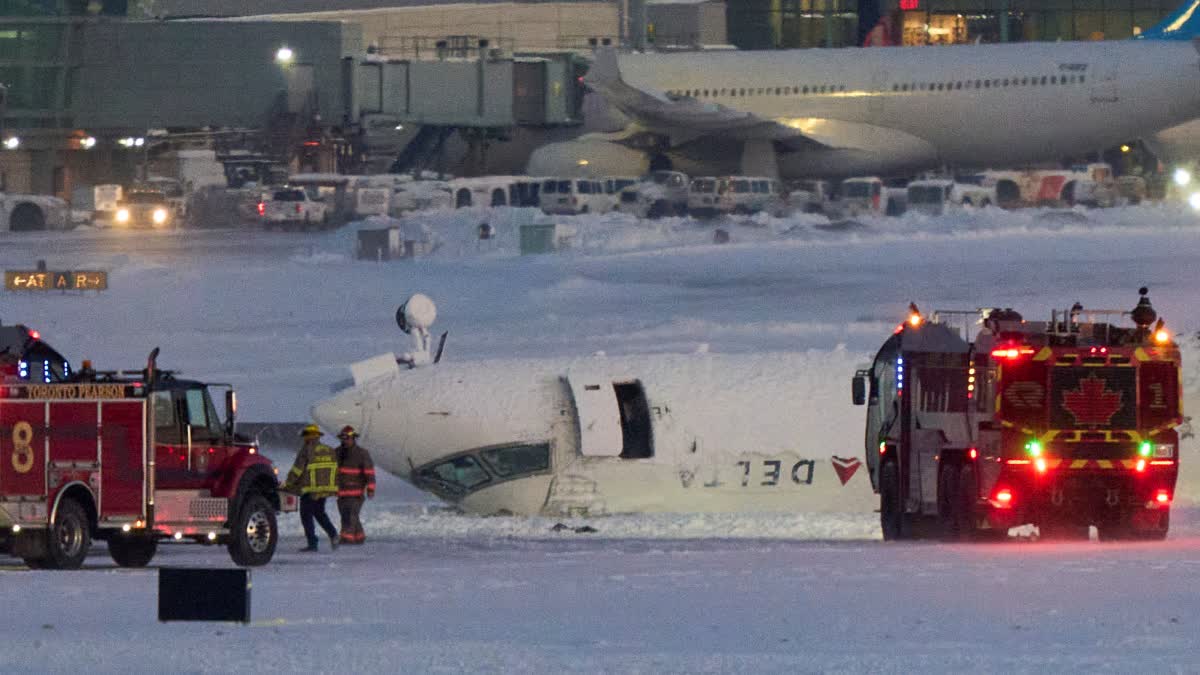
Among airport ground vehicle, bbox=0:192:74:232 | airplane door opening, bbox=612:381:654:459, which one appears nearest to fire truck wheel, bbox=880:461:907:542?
airplane door opening, bbox=612:381:654:459

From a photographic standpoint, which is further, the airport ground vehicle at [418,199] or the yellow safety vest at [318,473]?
the airport ground vehicle at [418,199]

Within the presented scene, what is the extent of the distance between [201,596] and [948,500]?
8486 mm

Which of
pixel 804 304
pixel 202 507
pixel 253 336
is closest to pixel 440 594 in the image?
pixel 202 507

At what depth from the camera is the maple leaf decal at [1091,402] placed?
61.8ft

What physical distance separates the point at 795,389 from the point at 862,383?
4.66ft

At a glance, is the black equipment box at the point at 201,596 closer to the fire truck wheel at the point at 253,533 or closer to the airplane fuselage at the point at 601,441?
the fire truck wheel at the point at 253,533

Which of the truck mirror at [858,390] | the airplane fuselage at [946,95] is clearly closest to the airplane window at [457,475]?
the truck mirror at [858,390]

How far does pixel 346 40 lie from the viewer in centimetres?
7175

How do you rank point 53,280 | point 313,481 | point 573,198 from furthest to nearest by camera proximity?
point 573,198 → point 53,280 → point 313,481

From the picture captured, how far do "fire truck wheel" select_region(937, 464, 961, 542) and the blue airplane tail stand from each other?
155 feet

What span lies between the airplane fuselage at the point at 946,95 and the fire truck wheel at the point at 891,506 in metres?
41.6

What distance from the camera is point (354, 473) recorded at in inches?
819

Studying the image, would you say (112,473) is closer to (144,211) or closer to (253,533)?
(253,533)

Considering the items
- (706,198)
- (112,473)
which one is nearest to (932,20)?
(706,198)
